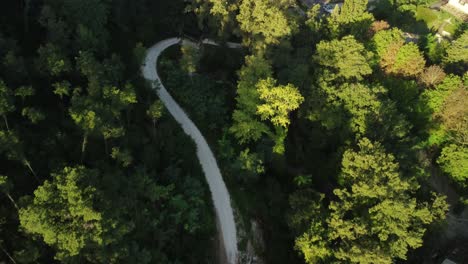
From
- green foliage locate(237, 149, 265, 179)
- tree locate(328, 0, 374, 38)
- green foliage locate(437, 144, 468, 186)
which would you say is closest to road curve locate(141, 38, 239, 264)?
green foliage locate(237, 149, 265, 179)

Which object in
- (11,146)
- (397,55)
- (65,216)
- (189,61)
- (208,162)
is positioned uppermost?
(397,55)

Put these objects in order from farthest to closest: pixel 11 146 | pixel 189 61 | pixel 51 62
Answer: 1. pixel 189 61
2. pixel 51 62
3. pixel 11 146

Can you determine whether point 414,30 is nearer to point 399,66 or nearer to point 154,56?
point 399,66

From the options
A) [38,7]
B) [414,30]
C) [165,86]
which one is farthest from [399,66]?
[38,7]

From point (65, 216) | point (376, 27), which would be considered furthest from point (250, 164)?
point (376, 27)

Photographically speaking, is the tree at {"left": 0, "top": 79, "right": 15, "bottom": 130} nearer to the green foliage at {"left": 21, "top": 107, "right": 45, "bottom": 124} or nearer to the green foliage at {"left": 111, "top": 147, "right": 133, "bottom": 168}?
the green foliage at {"left": 21, "top": 107, "right": 45, "bottom": 124}

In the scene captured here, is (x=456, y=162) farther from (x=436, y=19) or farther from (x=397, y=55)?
(x=436, y=19)

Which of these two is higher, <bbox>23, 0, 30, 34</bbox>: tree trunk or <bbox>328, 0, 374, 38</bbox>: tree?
<bbox>328, 0, 374, 38</bbox>: tree
